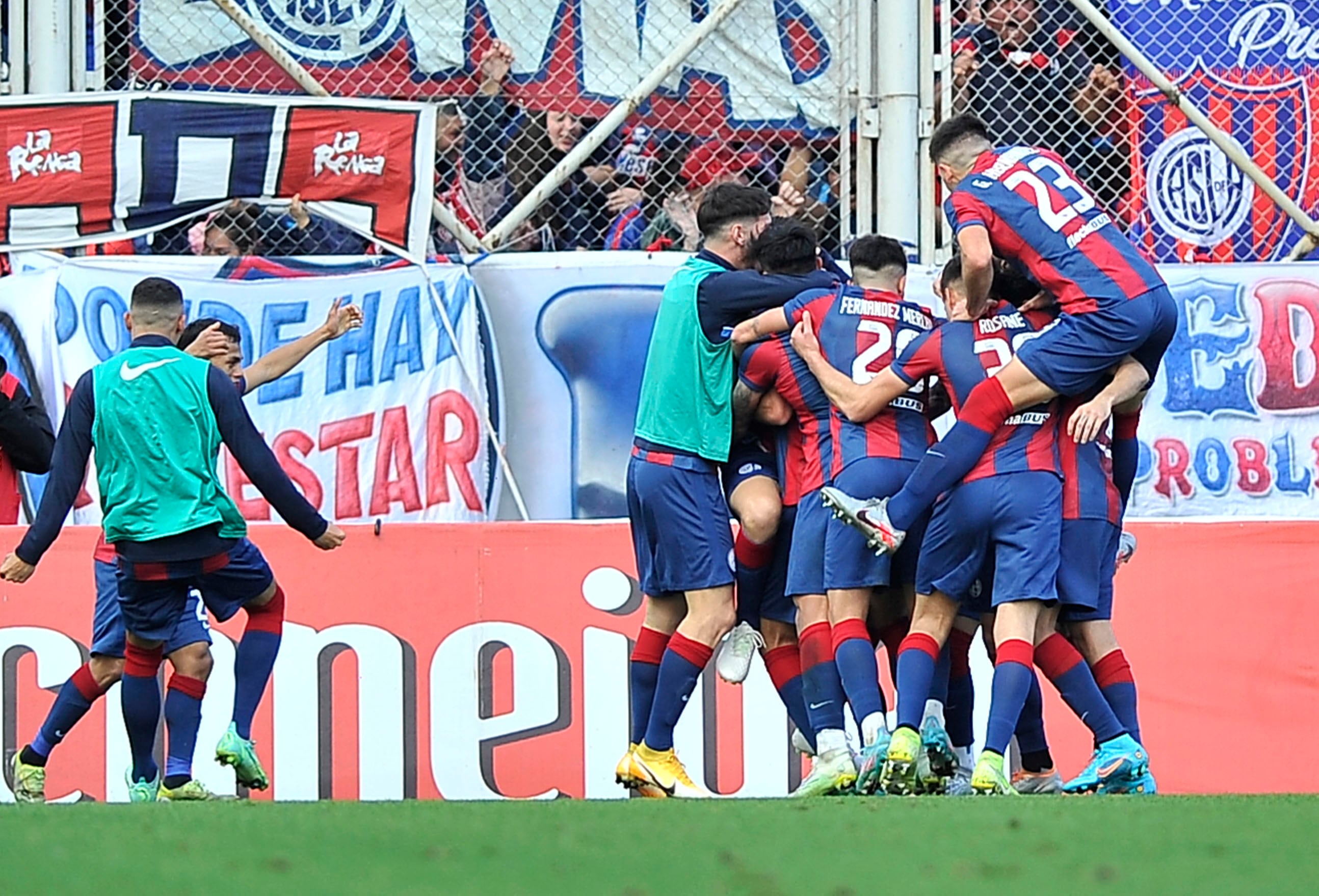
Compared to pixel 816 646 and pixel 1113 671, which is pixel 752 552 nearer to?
pixel 816 646

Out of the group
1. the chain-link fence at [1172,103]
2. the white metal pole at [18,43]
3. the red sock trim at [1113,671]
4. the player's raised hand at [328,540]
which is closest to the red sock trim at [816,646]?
the red sock trim at [1113,671]

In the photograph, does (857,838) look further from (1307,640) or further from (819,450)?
(1307,640)

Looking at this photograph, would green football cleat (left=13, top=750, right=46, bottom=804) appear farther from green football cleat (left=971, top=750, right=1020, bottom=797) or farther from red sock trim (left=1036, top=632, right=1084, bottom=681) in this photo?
red sock trim (left=1036, top=632, right=1084, bottom=681)

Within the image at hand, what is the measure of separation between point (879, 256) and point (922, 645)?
134cm

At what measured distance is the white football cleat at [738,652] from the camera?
22.3 ft

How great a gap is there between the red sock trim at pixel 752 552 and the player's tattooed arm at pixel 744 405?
38 cm

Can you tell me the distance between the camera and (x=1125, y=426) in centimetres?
656

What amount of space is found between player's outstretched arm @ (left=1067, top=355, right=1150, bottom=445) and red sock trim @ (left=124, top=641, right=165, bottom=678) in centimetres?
324

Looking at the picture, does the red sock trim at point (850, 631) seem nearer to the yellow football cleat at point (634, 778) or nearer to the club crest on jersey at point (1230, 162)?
the yellow football cleat at point (634, 778)

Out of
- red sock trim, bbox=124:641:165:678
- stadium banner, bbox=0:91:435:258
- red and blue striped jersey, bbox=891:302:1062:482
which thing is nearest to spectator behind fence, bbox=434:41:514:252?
stadium banner, bbox=0:91:435:258

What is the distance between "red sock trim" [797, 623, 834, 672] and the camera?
261 inches

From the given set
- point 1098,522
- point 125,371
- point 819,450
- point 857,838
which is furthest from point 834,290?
point 857,838

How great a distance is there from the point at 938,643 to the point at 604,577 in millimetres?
2370

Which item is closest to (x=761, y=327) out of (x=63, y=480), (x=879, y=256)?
(x=879, y=256)
